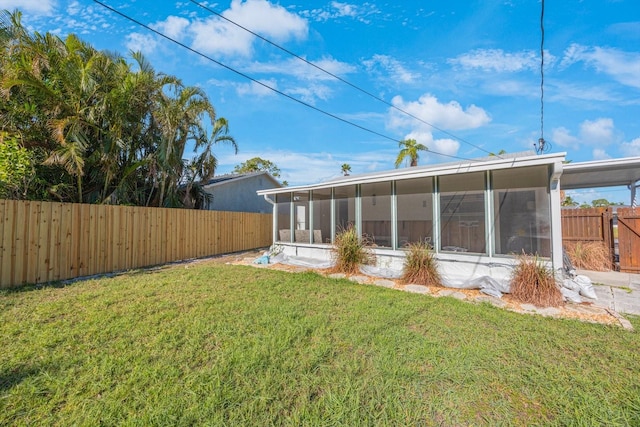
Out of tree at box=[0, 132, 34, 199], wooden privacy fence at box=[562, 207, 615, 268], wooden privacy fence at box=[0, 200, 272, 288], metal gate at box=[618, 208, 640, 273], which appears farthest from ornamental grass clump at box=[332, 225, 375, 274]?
tree at box=[0, 132, 34, 199]

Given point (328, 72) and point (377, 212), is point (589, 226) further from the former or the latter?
point (328, 72)

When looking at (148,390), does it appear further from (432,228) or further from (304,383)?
(432,228)

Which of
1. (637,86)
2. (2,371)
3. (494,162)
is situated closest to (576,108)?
(637,86)

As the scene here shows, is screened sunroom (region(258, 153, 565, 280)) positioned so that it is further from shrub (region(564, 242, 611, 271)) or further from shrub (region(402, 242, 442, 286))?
shrub (region(564, 242, 611, 271))

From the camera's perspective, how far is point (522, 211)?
5289mm

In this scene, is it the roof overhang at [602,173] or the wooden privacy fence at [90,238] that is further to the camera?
the roof overhang at [602,173]

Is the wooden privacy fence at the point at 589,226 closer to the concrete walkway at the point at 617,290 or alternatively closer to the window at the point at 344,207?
the concrete walkway at the point at 617,290

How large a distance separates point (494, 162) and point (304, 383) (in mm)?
5073

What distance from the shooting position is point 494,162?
531cm

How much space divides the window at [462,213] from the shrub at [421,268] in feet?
1.49

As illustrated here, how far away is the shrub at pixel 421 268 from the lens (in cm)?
579

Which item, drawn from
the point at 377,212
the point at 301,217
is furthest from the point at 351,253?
the point at 301,217

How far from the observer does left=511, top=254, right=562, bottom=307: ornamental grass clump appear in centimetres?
444

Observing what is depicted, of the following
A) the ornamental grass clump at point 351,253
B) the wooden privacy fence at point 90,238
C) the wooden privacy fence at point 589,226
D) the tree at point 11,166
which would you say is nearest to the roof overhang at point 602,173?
the wooden privacy fence at point 589,226
